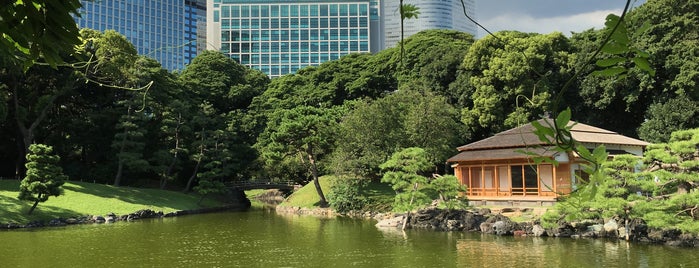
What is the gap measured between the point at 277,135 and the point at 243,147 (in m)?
7.63

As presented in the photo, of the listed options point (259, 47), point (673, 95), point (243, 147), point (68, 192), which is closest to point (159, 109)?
point (243, 147)

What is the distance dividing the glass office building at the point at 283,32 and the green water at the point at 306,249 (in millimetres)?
52021

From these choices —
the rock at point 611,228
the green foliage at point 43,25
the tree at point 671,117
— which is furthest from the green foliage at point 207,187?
the green foliage at point 43,25

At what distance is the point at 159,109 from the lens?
28422mm

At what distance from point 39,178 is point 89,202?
11.0ft

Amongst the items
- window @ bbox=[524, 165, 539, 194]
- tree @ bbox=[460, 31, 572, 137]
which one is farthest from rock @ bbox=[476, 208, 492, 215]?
tree @ bbox=[460, 31, 572, 137]

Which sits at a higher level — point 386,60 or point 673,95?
point 386,60

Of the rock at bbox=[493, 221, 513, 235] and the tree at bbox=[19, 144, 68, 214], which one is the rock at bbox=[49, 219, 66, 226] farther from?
the rock at bbox=[493, 221, 513, 235]

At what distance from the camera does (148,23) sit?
234 feet

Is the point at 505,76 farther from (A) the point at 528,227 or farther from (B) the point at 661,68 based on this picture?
(A) the point at 528,227

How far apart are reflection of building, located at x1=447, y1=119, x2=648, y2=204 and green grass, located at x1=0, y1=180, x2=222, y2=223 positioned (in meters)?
14.3

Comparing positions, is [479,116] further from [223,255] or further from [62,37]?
[62,37]

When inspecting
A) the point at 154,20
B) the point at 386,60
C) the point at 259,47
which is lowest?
the point at 386,60

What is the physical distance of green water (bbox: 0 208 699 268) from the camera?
11.0 m
